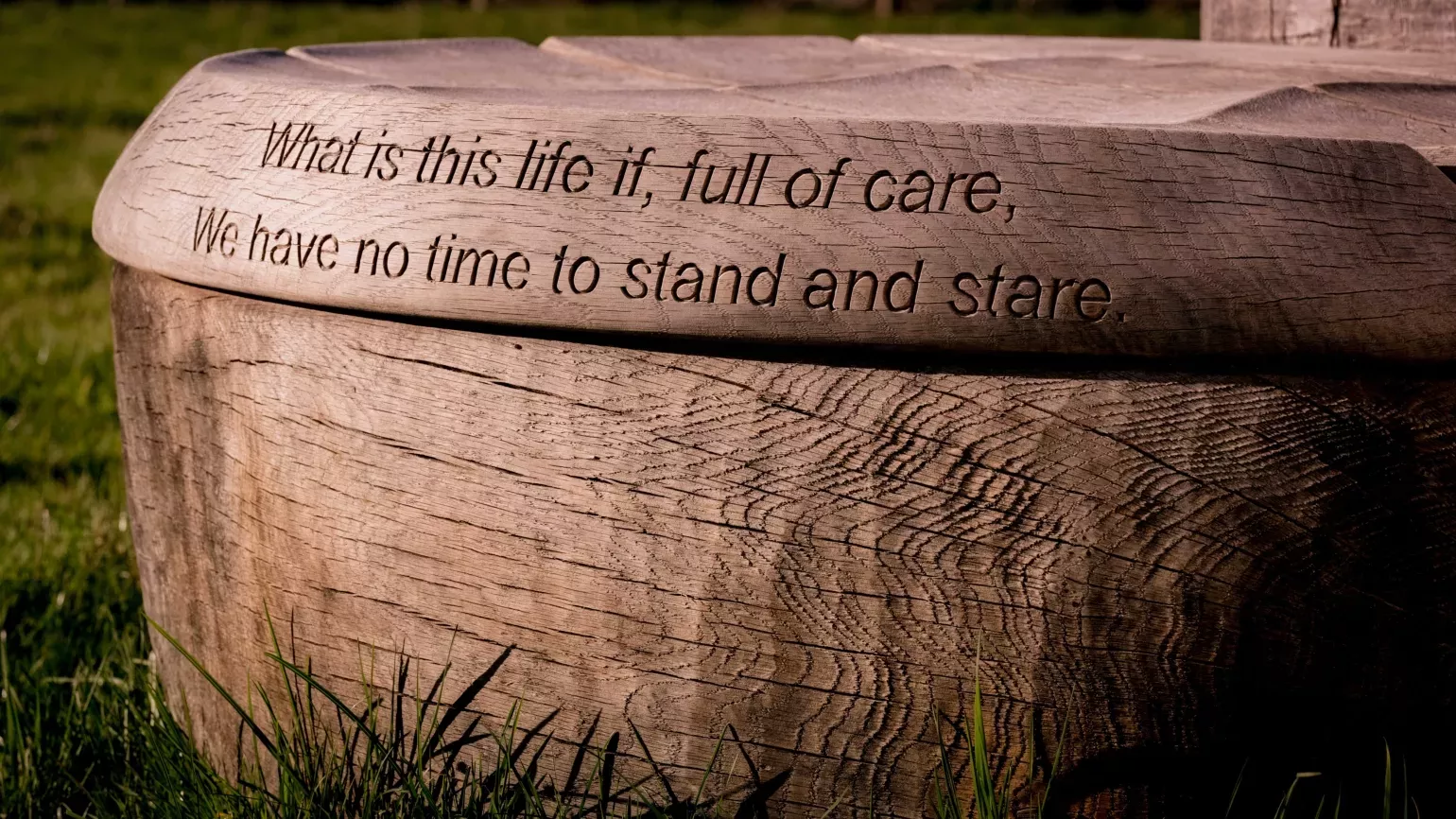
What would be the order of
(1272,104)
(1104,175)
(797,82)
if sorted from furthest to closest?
(797,82)
(1272,104)
(1104,175)

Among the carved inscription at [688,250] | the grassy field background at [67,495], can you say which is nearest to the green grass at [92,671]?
the grassy field background at [67,495]

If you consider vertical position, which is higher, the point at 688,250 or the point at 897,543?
the point at 688,250

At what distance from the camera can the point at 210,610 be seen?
4.36ft

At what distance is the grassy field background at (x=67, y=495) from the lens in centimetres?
153

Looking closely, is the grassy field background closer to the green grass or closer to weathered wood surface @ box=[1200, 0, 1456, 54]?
the green grass

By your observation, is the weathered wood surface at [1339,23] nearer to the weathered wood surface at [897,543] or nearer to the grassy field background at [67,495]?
the weathered wood surface at [897,543]

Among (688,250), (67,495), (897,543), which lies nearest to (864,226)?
(688,250)

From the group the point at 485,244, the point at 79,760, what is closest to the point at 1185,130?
the point at 485,244

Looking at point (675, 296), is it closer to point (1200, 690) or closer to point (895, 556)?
point (895, 556)

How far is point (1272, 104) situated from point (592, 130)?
Result: 2.18 feet

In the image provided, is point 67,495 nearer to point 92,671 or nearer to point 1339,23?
point 92,671

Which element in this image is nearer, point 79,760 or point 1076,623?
point 1076,623

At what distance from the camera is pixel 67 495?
8.09 ft

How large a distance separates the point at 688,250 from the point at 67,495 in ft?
6.27
